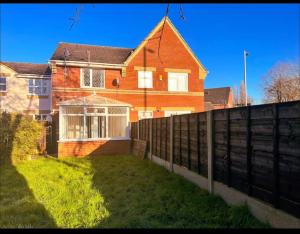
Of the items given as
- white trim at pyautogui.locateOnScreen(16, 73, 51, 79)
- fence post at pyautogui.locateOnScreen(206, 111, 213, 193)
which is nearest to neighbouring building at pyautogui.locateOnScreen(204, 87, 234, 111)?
white trim at pyautogui.locateOnScreen(16, 73, 51, 79)

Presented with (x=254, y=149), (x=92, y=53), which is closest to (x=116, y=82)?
(x=92, y=53)

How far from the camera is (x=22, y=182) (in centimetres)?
844

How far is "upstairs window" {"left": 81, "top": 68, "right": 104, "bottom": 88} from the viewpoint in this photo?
63.8 ft

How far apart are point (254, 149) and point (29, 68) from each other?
2561 centimetres

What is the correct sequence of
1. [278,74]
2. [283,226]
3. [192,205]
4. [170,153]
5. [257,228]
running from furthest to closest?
1. [278,74]
2. [170,153]
3. [192,205]
4. [257,228]
5. [283,226]

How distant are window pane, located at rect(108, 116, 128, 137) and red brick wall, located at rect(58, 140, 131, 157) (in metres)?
0.57

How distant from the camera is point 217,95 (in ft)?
178

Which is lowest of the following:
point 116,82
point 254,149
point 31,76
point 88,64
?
point 254,149

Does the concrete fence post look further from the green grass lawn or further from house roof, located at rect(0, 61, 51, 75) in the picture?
house roof, located at rect(0, 61, 51, 75)

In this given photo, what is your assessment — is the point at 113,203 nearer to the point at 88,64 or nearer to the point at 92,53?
the point at 88,64

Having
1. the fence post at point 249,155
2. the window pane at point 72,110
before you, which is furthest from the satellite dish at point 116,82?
the fence post at point 249,155

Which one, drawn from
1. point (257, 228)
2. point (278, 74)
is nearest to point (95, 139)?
point (257, 228)

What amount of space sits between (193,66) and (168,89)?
3055 millimetres

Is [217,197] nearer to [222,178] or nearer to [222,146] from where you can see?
[222,178]
